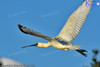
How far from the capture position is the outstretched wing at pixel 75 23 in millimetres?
23516

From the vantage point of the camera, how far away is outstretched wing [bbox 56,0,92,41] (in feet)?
77.2

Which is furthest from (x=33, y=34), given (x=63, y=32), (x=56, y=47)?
(x=63, y=32)

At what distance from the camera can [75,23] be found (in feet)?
78.0

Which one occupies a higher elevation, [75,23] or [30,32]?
[75,23]

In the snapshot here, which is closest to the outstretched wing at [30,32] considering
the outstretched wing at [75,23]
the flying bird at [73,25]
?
the flying bird at [73,25]

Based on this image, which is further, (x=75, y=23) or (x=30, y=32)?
(x=75, y=23)

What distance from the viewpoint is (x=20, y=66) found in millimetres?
20719

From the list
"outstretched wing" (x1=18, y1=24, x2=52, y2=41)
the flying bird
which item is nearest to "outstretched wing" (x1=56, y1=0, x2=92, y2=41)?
the flying bird

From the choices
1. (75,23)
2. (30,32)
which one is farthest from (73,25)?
(30,32)

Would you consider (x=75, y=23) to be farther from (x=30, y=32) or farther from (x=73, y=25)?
(x=30, y=32)

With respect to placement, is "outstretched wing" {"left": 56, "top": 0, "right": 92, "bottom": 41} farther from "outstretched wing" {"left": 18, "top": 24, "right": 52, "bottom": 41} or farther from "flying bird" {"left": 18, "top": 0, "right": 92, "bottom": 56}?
"outstretched wing" {"left": 18, "top": 24, "right": 52, "bottom": 41}

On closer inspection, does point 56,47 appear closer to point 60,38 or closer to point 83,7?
point 60,38

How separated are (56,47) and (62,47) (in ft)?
1.30

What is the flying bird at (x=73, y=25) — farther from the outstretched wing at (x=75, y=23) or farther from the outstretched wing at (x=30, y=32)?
the outstretched wing at (x=30, y=32)
